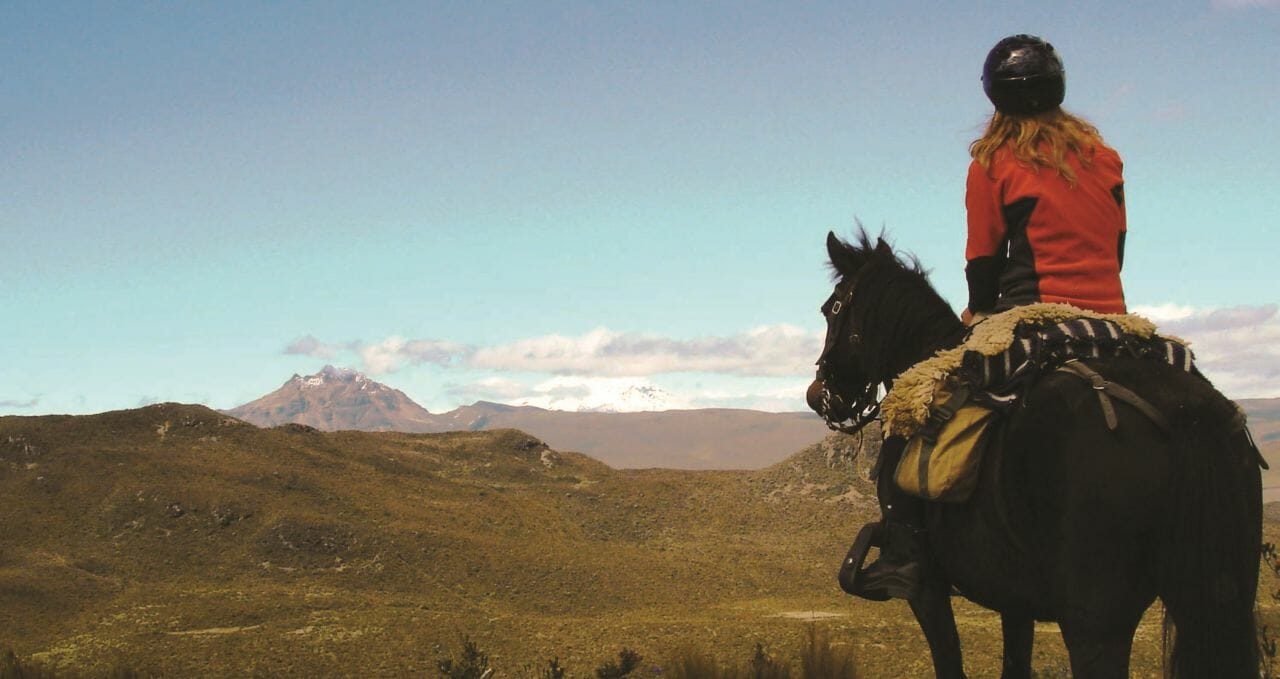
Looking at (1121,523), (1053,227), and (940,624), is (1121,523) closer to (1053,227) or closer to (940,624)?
(940,624)

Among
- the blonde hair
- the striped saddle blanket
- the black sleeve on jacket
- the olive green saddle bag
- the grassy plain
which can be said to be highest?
the blonde hair

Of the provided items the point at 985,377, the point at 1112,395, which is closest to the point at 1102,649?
the point at 1112,395

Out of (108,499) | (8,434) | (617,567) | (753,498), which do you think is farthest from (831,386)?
(8,434)

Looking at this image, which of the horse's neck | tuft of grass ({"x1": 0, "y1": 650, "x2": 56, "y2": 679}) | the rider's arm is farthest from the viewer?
tuft of grass ({"x1": 0, "y1": 650, "x2": 56, "y2": 679})

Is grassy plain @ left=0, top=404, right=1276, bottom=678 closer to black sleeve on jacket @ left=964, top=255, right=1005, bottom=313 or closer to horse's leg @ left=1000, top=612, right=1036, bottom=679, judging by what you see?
horse's leg @ left=1000, top=612, right=1036, bottom=679

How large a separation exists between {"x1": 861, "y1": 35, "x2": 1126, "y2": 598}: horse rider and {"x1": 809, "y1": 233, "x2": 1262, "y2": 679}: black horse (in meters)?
0.35

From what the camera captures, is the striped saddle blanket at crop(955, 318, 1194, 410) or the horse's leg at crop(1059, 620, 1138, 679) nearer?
the horse's leg at crop(1059, 620, 1138, 679)

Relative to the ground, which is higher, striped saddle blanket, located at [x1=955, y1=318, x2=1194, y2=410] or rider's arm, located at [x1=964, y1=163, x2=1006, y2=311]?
rider's arm, located at [x1=964, y1=163, x2=1006, y2=311]

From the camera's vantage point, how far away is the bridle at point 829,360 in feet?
18.7

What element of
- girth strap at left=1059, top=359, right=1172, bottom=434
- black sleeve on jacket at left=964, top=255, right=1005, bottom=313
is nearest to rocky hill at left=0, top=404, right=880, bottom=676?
black sleeve on jacket at left=964, top=255, right=1005, bottom=313

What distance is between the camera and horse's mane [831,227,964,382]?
5.53 meters

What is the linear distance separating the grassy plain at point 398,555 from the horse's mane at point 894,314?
218 inches

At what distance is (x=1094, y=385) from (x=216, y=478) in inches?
1003

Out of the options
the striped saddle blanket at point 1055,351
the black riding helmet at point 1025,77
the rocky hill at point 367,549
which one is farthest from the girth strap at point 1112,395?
the rocky hill at point 367,549
